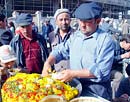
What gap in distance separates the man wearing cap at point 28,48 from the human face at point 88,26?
218cm

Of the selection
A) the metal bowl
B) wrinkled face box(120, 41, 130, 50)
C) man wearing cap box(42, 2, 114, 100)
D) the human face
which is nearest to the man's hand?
man wearing cap box(42, 2, 114, 100)

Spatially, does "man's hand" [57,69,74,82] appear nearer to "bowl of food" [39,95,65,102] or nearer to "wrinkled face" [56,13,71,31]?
"bowl of food" [39,95,65,102]

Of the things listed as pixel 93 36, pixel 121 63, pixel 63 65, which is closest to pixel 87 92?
pixel 93 36

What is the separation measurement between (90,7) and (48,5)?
1763 inches

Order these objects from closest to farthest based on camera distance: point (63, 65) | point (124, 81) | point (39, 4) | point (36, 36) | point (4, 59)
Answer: point (4, 59), point (63, 65), point (124, 81), point (36, 36), point (39, 4)

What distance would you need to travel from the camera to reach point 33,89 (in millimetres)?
3061

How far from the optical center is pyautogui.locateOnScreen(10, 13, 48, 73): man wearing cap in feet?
18.2

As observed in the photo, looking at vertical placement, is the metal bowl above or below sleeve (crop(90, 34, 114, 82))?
below

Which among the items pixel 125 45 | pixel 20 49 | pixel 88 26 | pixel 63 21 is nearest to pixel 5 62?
pixel 88 26

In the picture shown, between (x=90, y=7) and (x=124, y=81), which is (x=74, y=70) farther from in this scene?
(x=124, y=81)

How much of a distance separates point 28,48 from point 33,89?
2566mm

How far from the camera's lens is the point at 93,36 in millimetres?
3482

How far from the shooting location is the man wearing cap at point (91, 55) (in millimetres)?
3369

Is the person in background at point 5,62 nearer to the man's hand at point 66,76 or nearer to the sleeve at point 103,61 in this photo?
the man's hand at point 66,76
